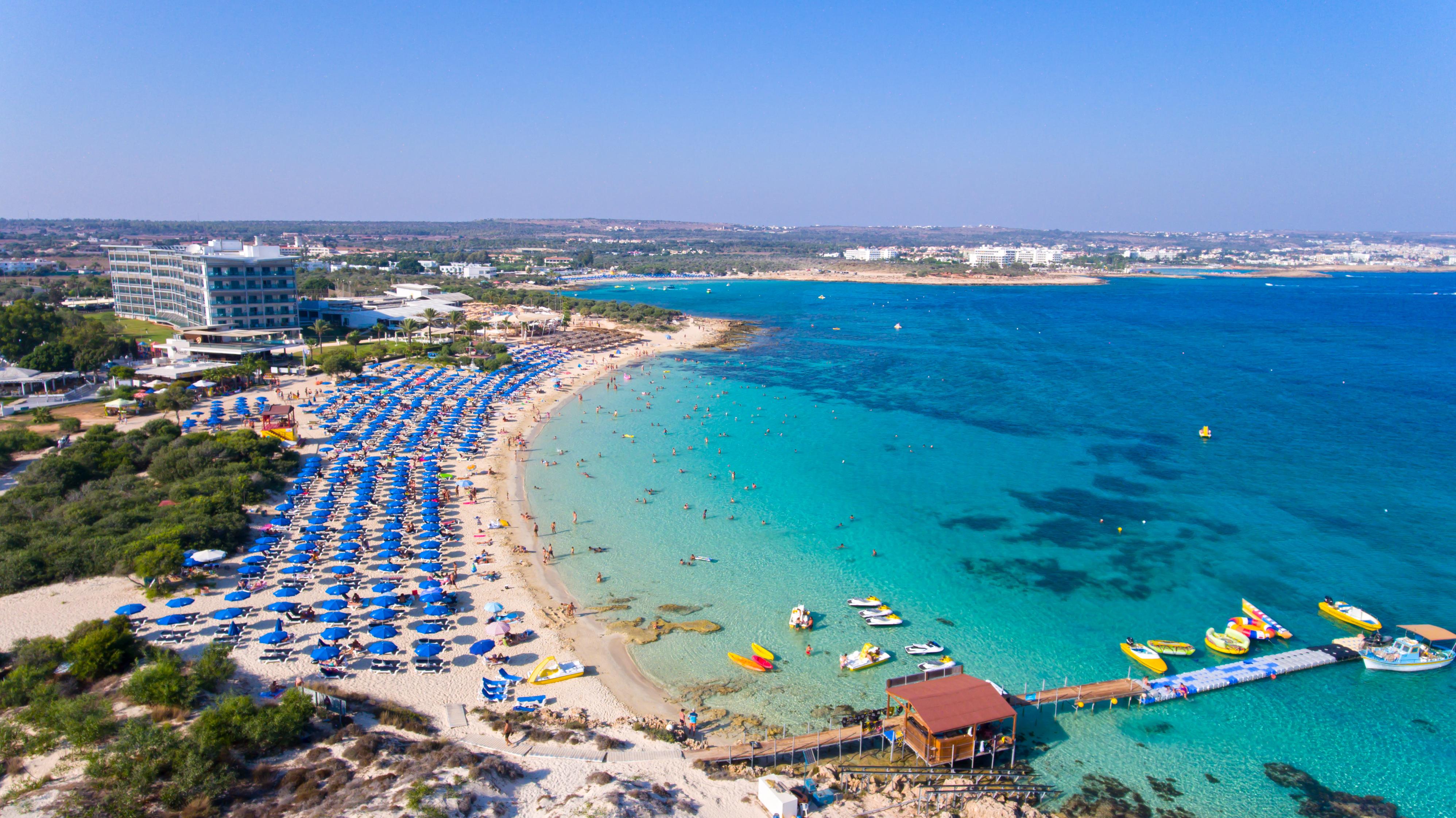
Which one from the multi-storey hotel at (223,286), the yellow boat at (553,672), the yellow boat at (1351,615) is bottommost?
the yellow boat at (553,672)

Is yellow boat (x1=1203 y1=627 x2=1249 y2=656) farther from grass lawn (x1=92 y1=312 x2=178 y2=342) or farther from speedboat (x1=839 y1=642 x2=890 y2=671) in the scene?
grass lawn (x1=92 y1=312 x2=178 y2=342)

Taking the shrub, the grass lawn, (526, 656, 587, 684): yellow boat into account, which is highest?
the grass lawn

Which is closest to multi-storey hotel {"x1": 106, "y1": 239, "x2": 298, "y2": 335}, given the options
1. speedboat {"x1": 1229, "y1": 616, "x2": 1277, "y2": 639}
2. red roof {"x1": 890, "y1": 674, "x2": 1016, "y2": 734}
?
red roof {"x1": 890, "y1": 674, "x2": 1016, "y2": 734}

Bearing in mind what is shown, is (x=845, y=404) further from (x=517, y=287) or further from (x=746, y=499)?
(x=517, y=287)

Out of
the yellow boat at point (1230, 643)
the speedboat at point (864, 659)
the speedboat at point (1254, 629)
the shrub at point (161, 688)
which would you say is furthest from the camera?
the speedboat at point (1254, 629)

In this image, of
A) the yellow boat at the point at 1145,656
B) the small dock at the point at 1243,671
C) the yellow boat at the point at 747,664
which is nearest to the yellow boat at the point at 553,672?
the yellow boat at the point at 747,664

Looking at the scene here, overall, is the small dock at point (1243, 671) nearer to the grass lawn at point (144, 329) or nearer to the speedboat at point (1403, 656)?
the speedboat at point (1403, 656)

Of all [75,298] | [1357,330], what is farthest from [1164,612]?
[75,298]
